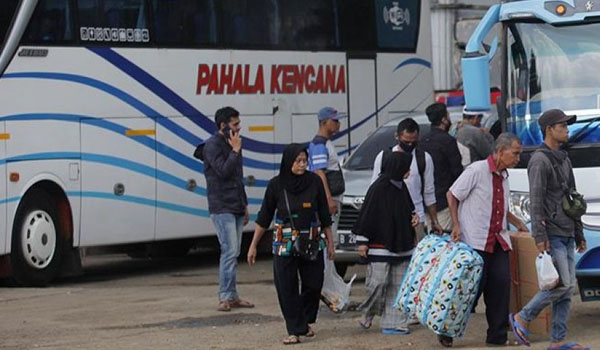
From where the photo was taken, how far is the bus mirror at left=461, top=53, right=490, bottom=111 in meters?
13.6

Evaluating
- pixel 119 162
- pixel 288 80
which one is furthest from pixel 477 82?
A: pixel 288 80

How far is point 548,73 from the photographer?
13.9m

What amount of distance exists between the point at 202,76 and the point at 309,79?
75.8 inches

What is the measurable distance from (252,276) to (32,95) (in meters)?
3.46

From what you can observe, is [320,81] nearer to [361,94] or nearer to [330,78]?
[330,78]

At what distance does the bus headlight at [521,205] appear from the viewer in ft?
43.1

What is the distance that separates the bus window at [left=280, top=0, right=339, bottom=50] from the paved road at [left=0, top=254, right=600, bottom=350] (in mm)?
3649

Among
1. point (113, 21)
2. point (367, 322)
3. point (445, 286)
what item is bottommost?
point (367, 322)

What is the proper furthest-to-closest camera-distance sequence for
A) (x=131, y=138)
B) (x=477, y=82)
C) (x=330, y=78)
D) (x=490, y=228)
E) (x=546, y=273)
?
(x=330, y=78) < (x=131, y=138) < (x=477, y=82) < (x=490, y=228) < (x=546, y=273)

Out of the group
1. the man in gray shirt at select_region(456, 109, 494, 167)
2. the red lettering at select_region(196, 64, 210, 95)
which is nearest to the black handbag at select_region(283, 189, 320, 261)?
the man in gray shirt at select_region(456, 109, 494, 167)

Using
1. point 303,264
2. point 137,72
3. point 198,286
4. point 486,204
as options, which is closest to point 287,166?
point 303,264

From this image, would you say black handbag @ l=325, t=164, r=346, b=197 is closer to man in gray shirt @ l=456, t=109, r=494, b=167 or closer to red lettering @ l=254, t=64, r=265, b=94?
man in gray shirt @ l=456, t=109, r=494, b=167

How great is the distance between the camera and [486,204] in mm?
12117

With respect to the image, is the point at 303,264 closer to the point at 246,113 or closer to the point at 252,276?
the point at 252,276
